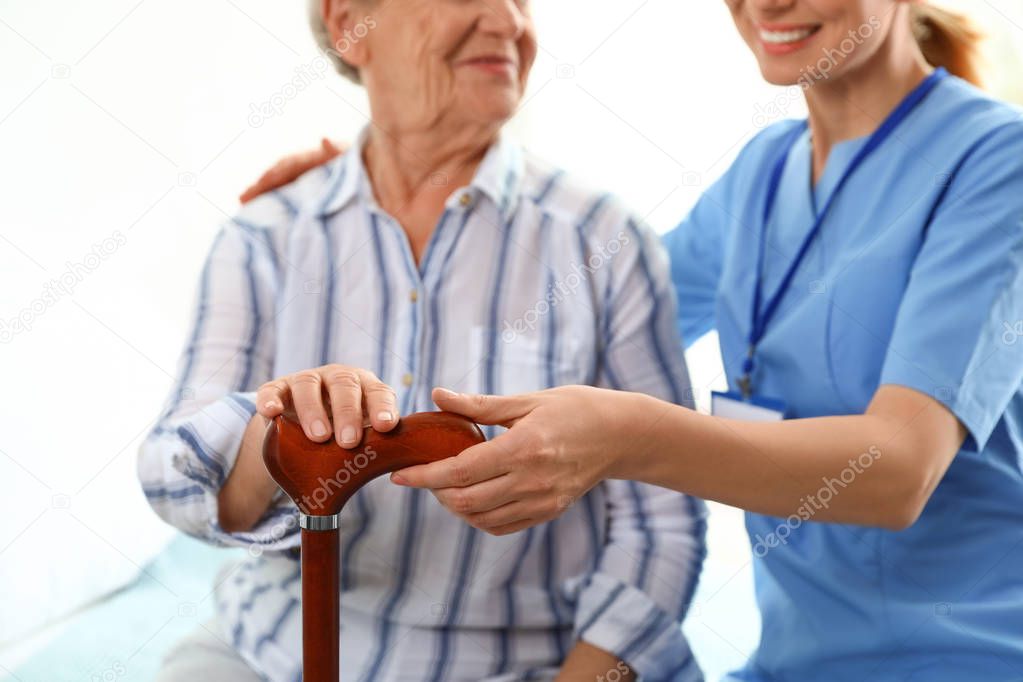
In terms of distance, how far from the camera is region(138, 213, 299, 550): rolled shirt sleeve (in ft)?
2.79

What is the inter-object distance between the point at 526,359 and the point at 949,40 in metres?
0.56

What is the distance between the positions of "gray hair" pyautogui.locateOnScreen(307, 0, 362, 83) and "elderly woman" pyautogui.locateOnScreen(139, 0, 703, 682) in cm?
2

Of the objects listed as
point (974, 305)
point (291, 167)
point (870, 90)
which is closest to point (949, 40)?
point (870, 90)

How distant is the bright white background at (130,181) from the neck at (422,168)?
1.31 ft

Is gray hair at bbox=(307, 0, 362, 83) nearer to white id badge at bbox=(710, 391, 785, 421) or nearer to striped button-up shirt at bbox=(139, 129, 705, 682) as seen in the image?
striped button-up shirt at bbox=(139, 129, 705, 682)

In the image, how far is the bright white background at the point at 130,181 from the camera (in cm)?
132

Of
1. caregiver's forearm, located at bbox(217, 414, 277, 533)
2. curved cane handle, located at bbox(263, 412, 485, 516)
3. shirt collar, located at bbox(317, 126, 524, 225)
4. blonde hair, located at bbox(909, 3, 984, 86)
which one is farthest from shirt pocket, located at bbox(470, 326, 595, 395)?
blonde hair, located at bbox(909, 3, 984, 86)

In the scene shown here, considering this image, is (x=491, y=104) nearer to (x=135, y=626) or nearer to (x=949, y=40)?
(x=949, y=40)

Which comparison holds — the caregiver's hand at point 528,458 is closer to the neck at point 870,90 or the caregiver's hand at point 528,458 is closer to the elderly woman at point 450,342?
the elderly woman at point 450,342

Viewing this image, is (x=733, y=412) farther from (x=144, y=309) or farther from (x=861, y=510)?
(x=144, y=309)

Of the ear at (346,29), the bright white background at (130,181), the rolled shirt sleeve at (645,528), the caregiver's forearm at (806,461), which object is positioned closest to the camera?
the caregiver's forearm at (806,461)

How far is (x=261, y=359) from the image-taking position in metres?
1.02

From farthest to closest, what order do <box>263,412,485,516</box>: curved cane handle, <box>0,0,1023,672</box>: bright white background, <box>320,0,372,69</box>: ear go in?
<box>0,0,1023,672</box>: bright white background → <box>320,0,372,69</box>: ear → <box>263,412,485,516</box>: curved cane handle

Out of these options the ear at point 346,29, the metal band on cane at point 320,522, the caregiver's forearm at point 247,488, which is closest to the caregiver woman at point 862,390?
the metal band on cane at point 320,522
